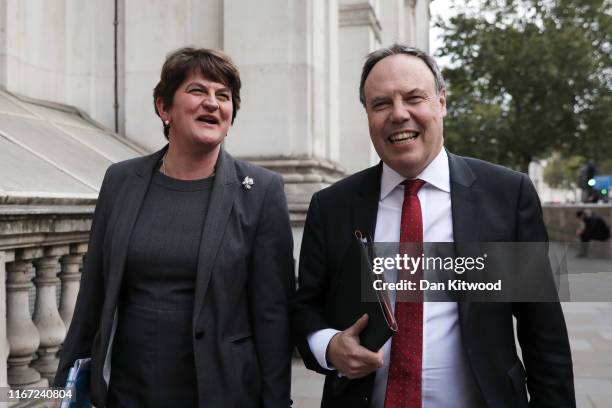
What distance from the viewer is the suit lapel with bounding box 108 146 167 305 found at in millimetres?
2408

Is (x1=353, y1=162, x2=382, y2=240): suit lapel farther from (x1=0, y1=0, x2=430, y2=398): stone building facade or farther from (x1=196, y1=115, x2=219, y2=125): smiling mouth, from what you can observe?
(x1=0, y1=0, x2=430, y2=398): stone building facade

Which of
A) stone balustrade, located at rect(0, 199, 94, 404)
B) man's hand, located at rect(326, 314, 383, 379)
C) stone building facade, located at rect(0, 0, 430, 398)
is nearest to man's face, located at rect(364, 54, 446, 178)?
man's hand, located at rect(326, 314, 383, 379)

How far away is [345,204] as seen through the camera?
2.38 metres

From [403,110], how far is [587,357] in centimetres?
602

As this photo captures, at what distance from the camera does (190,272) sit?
2396 mm

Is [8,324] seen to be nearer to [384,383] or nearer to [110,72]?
[384,383]

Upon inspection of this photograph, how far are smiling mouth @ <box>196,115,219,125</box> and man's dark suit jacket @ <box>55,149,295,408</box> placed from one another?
0.52 feet

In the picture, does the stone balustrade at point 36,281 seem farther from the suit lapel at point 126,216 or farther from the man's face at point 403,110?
the man's face at point 403,110

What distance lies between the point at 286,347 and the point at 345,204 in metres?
0.60

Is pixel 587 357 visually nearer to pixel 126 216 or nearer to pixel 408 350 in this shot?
pixel 408 350

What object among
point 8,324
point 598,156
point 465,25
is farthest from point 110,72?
point 598,156

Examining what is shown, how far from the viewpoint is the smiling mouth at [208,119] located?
2.47m

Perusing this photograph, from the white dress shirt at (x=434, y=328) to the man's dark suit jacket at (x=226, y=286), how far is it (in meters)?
0.27

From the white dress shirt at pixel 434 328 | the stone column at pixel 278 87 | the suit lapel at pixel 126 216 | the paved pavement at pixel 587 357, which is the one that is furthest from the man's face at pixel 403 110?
the stone column at pixel 278 87
